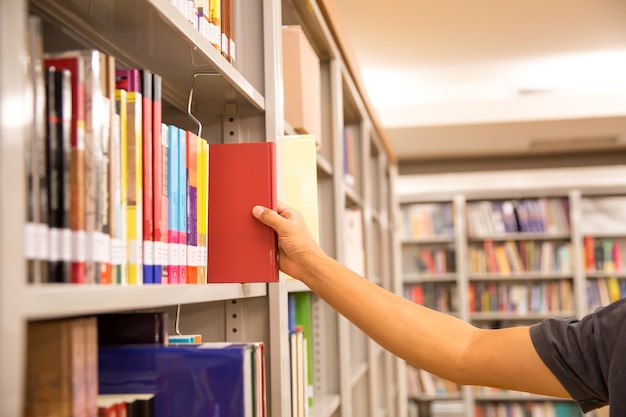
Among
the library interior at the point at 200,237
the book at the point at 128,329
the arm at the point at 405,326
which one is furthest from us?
the arm at the point at 405,326

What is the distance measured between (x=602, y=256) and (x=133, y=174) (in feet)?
18.3

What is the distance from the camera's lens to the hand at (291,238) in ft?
3.84

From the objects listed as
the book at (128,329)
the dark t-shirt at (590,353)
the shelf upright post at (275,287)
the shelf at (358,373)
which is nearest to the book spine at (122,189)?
the book at (128,329)

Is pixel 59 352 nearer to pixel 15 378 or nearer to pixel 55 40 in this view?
pixel 15 378

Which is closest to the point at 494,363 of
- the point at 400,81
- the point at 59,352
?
the point at 59,352

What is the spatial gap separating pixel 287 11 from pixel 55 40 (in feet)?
3.79

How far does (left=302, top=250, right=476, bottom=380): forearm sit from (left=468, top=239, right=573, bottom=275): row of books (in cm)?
475

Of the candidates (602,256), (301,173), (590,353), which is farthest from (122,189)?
(602,256)

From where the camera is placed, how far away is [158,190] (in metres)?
0.91

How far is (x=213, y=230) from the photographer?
3.85 ft

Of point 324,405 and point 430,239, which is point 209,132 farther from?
point 430,239

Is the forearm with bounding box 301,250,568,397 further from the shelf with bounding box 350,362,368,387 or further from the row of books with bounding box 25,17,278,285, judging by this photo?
the shelf with bounding box 350,362,368,387

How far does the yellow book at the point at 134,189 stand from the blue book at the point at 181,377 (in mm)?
113

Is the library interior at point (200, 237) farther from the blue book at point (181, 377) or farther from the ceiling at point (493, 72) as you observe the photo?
the ceiling at point (493, 72)
